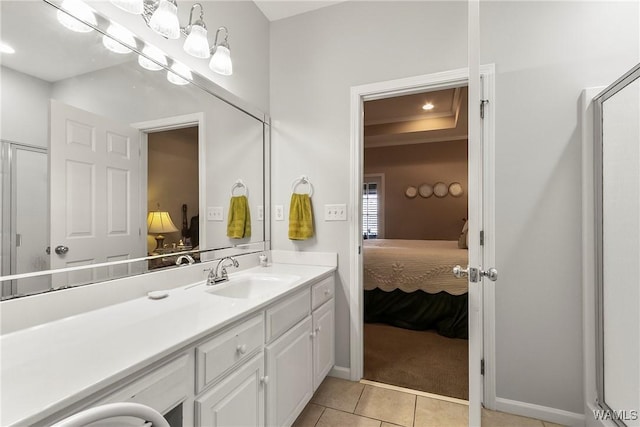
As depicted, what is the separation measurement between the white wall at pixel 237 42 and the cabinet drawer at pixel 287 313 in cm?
134

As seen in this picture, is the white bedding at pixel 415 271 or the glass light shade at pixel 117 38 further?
the white bedding at pixel 415 271

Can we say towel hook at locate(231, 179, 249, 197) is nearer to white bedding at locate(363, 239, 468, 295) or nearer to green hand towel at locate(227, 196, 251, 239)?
green hand towel at locate(227, 196, 251, 239)

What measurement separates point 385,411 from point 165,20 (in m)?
2.31

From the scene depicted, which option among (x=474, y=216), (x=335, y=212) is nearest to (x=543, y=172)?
(x=474, y=216)

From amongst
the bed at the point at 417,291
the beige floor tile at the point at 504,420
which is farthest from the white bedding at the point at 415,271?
the beige floor tile at the point at 504,420

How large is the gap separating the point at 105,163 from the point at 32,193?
28cm

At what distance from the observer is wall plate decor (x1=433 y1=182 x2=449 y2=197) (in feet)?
17.6

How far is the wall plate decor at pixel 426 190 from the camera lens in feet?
18.0

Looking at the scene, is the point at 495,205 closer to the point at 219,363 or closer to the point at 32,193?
the point at 219,363

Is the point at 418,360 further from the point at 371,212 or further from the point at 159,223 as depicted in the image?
the point at 371,212

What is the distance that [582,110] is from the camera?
1.57 meters

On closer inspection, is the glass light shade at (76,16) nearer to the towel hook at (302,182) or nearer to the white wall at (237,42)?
the white wall at (237,42)

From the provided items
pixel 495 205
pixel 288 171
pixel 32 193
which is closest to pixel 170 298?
pixel 32 193

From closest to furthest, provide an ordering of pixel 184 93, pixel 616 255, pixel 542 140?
1. pixel 616 255
2. pixel 184 93
3. pixel 542 140
